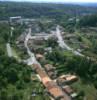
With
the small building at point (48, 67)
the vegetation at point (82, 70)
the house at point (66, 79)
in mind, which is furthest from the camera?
the small building at point (48, 67)

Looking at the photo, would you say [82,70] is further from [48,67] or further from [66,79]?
[48,67]

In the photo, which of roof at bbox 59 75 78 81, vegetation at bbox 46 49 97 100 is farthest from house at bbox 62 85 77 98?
roof at bbox 59 75 78 81

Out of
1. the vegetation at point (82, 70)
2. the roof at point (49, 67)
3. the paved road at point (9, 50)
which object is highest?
the vegetation at point (82, 70)

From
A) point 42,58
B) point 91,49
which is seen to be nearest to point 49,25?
point 91,49

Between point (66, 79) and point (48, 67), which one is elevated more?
point (66, 79)

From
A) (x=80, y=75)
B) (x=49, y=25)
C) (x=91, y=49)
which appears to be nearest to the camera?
(x=80, y=75)

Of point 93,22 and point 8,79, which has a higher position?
point 8,79

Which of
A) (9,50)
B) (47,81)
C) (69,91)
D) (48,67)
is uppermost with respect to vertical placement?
(69,91)

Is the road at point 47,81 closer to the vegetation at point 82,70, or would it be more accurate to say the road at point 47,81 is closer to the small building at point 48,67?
the small building at point 48,67

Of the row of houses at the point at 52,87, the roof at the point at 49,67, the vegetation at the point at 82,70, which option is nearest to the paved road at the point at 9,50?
the roof at the point at 49,67

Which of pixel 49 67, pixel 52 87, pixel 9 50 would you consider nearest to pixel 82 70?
pixel 49 67

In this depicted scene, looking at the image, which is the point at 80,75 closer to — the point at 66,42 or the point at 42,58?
the point at 42,58
